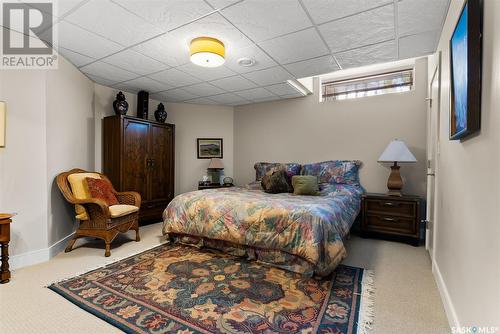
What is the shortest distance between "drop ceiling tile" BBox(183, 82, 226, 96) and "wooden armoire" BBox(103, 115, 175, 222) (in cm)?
79

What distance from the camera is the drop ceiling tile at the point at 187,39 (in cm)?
218

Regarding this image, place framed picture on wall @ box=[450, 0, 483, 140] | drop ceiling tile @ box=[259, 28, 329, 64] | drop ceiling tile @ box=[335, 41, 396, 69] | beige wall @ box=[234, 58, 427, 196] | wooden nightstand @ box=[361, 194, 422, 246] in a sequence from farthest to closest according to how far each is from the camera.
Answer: beige wall @ box=[234, 58, 427, 196], wooden nightstand @ box=[361, 194, 422, 246], drop ceiling tile @ box=[335, 41, 396, 69], drop ceiling tile @ box=[259, 28, 329, 64], framed picture on wall @ box=[450, 0, 483, 140]

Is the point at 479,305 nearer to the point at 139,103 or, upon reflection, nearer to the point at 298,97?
the point at 298,97

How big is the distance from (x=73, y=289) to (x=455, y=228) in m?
2.87

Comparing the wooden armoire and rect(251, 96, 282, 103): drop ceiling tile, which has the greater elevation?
rect(251, 96, 282, 103): drop ceiling tile

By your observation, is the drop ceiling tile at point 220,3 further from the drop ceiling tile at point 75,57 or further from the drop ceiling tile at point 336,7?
the drop ceiling tile at point 75,57

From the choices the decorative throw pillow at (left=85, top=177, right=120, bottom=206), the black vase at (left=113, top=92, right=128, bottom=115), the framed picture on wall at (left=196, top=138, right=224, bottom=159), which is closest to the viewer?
the decorative throw pillow at (left=85, top=177, right=120, bottom=206)

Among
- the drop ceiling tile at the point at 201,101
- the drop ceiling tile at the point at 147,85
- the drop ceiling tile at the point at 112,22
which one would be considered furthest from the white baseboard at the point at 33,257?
the drop ceiling tile at the point at 201,101

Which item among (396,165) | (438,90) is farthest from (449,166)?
(396,165)

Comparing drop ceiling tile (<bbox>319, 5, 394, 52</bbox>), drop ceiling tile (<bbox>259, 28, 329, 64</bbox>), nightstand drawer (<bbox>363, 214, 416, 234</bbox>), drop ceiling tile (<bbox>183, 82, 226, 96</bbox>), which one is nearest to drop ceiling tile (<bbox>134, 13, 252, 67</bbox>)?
drop ceiling tile (<bbox>259, 28, 329, 64</bbox>)

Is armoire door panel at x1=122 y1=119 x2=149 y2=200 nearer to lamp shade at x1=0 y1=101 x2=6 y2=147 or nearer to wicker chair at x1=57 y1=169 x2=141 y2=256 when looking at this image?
wicker chair at x1=57 y1=169 x2=141 y2=256

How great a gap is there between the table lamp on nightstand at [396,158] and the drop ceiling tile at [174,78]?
2942 mm

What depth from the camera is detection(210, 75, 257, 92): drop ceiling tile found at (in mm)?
3629

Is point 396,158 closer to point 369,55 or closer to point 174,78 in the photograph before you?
point 369,55
